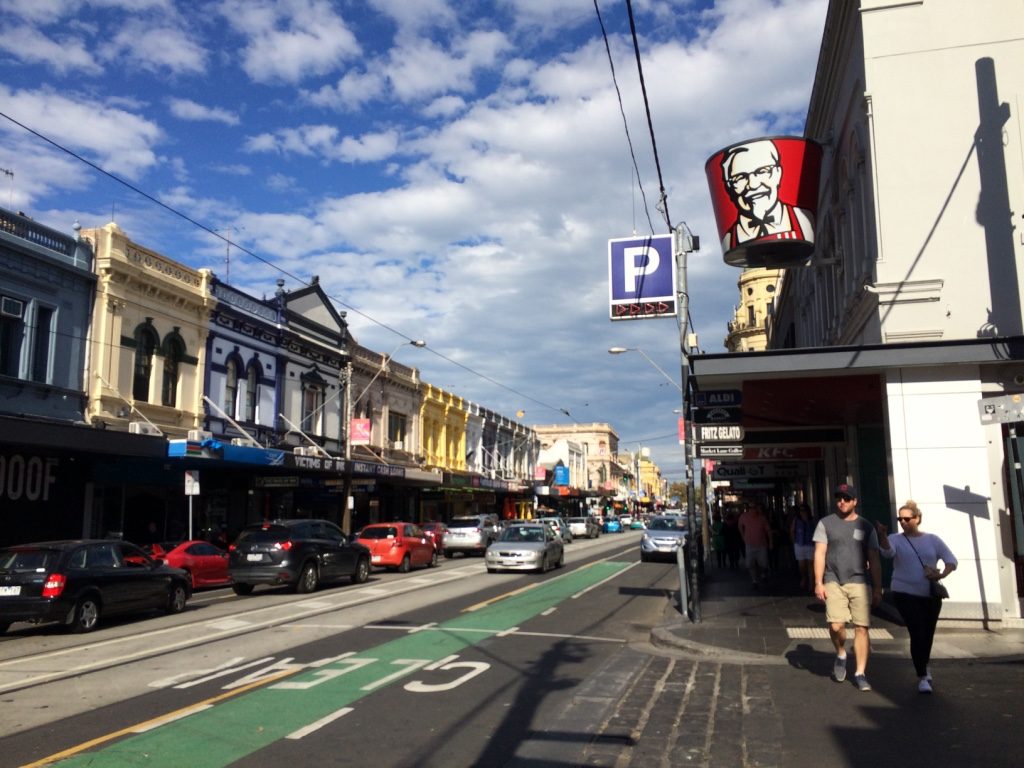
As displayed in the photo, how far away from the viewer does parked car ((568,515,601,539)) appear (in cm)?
5406

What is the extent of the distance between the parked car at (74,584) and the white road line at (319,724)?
743 cm

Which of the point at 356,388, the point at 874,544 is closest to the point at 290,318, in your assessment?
the point at 356,388

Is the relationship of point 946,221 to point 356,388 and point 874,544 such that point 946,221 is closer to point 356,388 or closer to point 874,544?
point 874,544

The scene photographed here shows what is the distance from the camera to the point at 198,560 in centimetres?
2028

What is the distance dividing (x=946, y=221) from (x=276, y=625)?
1181 centimetres

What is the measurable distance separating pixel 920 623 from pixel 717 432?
588 cm

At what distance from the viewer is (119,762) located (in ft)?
20.1

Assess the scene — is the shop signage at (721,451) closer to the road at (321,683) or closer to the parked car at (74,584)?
the road at (321,683)

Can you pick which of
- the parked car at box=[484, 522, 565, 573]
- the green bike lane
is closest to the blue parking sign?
the green bike lane

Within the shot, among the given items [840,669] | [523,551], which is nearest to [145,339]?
[523,551]

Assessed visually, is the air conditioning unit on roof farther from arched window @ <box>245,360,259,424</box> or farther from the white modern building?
the white modern building

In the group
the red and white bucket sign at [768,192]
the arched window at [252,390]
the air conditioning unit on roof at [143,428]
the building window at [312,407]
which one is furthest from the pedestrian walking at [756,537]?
the building window at [312,407]

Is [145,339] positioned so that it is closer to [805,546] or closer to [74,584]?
[74,584]

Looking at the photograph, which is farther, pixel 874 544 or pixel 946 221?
pixel 946 221
